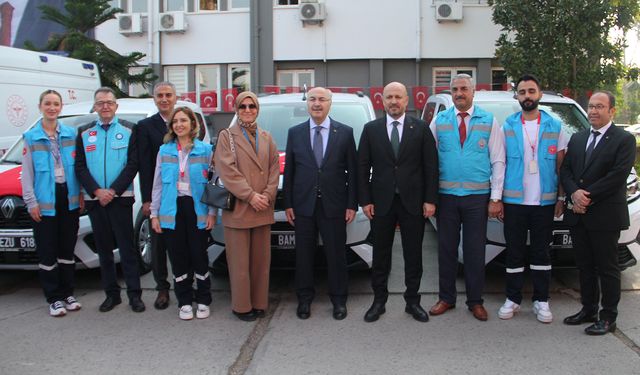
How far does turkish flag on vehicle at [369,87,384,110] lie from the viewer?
54.5 ft

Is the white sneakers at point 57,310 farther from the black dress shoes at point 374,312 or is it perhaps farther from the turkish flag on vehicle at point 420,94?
the turkish flag on vehicle at point 420,94

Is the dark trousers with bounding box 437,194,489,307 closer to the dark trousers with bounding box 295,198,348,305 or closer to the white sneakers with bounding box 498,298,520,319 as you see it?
the white sneakers with bounding box 498,298,520,319

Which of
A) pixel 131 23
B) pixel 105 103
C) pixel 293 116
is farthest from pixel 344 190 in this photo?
pixel 131 23

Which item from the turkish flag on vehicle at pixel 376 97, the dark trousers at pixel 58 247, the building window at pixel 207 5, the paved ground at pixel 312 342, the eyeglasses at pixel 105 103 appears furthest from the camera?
the building window at pixel 207 5

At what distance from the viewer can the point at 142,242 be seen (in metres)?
6.40

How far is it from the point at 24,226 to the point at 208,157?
6.60ft

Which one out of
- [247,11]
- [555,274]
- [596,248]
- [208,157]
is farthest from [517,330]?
[247,11]

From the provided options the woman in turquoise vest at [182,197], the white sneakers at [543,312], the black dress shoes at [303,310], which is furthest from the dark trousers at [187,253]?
the white sneakers at [543,312]

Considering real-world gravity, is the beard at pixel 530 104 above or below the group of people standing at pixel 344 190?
above

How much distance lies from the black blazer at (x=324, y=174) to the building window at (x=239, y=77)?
43.6 ft

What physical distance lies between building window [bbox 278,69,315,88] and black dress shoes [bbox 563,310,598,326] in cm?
1379

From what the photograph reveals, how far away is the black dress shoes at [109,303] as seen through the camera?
208 inches

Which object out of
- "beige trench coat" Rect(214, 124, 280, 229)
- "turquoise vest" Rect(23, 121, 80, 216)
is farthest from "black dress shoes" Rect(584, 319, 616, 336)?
"turquoise vest" Rect(23, 121, 80, 216)

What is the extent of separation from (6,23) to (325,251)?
17.9 metres
